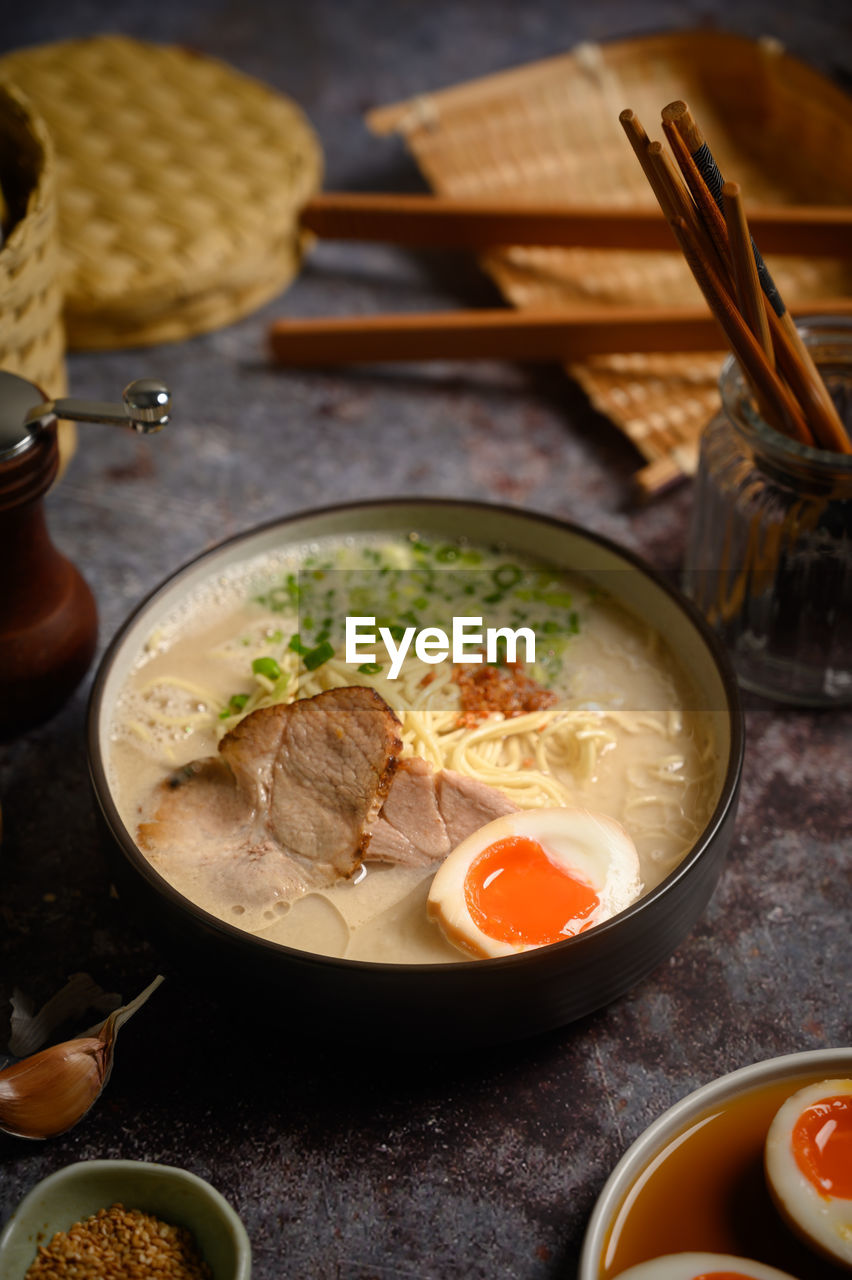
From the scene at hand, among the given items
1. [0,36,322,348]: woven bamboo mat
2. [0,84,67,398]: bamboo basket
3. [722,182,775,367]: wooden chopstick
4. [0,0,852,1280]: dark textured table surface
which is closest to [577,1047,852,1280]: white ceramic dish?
[0,0,852,1280]: dark textured table surface

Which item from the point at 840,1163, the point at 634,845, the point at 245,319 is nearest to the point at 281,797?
the point at 634,845

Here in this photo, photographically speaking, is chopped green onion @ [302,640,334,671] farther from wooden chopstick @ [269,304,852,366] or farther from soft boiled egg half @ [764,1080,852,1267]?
wooden chopstick @ [269,304,852,366]

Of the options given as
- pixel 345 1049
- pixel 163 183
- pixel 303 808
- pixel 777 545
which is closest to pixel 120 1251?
pixel 345 1049

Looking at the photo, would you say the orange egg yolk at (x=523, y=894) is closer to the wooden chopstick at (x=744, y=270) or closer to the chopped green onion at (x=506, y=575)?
the chopped green onion at (x=506, y=575)

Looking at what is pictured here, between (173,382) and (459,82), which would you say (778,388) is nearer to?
(173,382)

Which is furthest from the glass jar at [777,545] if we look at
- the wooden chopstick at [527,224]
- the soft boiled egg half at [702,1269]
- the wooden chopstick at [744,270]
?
the soft boiled egg half at [702,1269]
